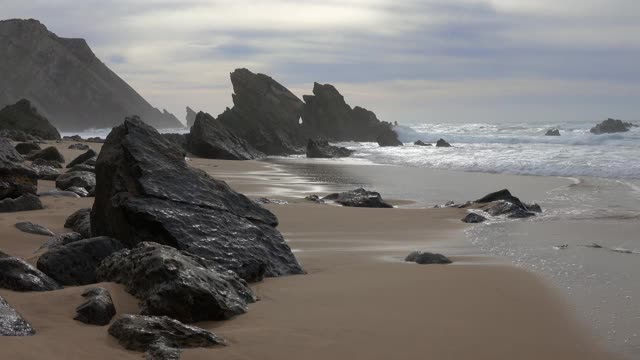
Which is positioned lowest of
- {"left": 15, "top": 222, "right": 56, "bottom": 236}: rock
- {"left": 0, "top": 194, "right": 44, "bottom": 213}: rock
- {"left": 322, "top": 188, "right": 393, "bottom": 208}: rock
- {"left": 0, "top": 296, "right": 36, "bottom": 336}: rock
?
{"left": 322, "top": 188, "right": 393, "bottom": 208}: rock

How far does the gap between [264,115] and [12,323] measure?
5318 centimetres

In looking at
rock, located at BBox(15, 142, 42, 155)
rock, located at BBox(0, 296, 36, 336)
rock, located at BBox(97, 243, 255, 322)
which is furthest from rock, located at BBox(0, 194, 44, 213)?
rock, located at BBox(15, 142, 42, 155)

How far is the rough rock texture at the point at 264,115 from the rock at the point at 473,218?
1507 inches

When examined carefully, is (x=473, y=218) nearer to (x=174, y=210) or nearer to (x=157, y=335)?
(x=174, y=210)

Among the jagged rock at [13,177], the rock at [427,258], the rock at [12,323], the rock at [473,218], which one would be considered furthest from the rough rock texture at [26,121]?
the rock at [12,323]

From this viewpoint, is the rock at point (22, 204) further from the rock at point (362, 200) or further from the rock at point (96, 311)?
the rock at point (362, 200)

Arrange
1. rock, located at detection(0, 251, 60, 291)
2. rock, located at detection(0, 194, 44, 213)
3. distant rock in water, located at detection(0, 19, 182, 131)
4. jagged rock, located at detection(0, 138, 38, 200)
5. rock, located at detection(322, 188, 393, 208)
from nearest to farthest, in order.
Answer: rock, located at detection(0, 251, 60, 291), rock, located at detection(0, 194, 44, 213), jagged rock, located at detection(0, 138, 38, 200), rock, located at detection(322, 188, 393, 208), distant rock in water, located at detection(0, 19, 182, 131)

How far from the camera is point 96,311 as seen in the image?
4.62 meters

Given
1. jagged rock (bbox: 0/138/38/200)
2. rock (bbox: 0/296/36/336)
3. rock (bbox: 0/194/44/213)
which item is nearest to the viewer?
rock (bbox: 0/296/36/336)

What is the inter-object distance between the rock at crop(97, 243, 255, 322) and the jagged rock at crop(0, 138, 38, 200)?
5582 mm

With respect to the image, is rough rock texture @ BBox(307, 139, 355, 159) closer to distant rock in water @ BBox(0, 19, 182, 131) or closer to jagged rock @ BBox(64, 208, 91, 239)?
jagged rock @ BBox(64, 208, 91, 239)

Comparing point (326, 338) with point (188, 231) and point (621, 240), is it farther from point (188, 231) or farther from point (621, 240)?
point (621, 240)

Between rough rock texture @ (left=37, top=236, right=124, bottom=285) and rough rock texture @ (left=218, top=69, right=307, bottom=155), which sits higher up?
rough rock texture @ (left=218, top=69, right=307, bottom=155)

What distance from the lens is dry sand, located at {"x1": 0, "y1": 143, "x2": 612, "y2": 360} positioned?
4.30 metres
